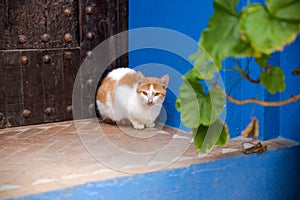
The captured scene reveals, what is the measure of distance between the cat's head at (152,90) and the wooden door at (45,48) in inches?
17.9

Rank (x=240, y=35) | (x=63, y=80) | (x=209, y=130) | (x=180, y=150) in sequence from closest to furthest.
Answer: (x=240, y=35), (x=209, y=130), (x=180, y=150), (x=63, y=80)

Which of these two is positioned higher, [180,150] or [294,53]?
[294,53]

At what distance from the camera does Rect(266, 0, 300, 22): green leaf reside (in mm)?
1080

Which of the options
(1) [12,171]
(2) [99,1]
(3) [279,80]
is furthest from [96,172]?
(2) [99,1]

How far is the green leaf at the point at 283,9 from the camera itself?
42.5 inches

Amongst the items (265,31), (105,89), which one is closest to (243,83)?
(105,89)

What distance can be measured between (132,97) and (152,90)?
17 cm

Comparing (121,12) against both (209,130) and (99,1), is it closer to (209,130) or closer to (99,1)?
(99,1)

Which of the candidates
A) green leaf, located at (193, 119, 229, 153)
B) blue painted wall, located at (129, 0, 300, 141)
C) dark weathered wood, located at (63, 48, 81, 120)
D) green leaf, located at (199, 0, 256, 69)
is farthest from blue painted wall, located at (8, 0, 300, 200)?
green leaf, located at (199, 0, 256, 69)

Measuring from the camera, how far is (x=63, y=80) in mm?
2516

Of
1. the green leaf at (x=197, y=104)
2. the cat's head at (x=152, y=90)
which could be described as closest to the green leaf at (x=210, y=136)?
the green leaf at (x=197, y=104)

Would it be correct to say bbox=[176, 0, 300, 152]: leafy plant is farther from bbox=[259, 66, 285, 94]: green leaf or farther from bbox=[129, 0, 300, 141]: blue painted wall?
bbox=[129, 0, 300, 141]: blue painted wall

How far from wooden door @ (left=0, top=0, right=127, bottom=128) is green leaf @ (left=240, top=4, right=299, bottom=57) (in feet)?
5.25

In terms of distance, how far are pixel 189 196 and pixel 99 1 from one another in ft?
4.51
